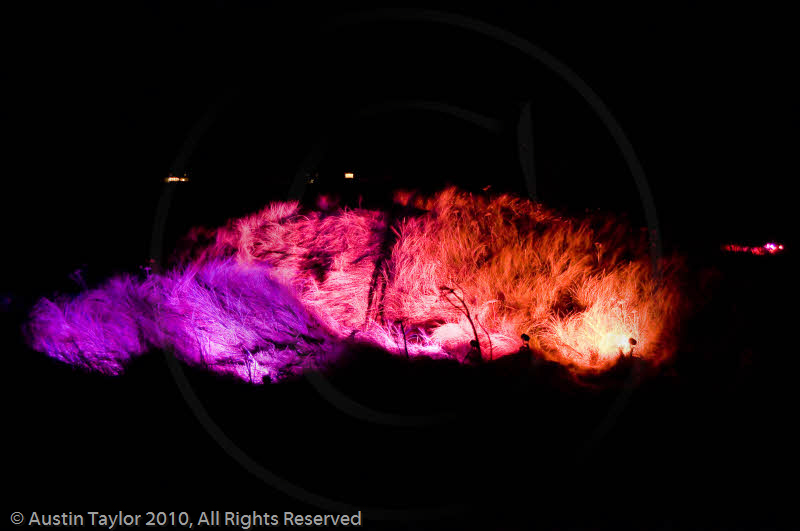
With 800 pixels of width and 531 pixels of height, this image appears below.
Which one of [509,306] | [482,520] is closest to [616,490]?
[482,520]

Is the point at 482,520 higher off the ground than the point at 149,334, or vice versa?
the point at 149,334

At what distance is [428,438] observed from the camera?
10.6 ft

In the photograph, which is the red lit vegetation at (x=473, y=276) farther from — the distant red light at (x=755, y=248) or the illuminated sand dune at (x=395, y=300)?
the distant red light at (x=755, y=248)

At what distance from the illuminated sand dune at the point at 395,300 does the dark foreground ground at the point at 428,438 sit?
12.8 inches

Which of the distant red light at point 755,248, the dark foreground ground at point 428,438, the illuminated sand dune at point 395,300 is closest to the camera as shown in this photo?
the dark foreground ground at point 428,438

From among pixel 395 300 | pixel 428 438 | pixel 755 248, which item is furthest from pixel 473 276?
pixel 755 248

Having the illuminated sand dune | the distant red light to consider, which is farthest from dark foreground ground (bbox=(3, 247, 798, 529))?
the distant red light

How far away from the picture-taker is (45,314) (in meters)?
4.97

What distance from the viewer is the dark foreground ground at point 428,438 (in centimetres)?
304

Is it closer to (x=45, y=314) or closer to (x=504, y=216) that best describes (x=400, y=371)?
(x=504, y=216)

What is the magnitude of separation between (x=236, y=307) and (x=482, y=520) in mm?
3172

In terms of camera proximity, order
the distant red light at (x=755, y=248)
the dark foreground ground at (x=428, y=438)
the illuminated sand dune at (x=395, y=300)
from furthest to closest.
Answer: the distant red light at (x=755, y=248), the illuminated sand dune at (x=395, y=300), the dark foreground ground at (x=428, y=438)

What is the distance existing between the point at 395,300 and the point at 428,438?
2.21 meters

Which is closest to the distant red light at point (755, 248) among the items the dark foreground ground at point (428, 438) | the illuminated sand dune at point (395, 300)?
the illuminated sand dune at point (395, 300)
